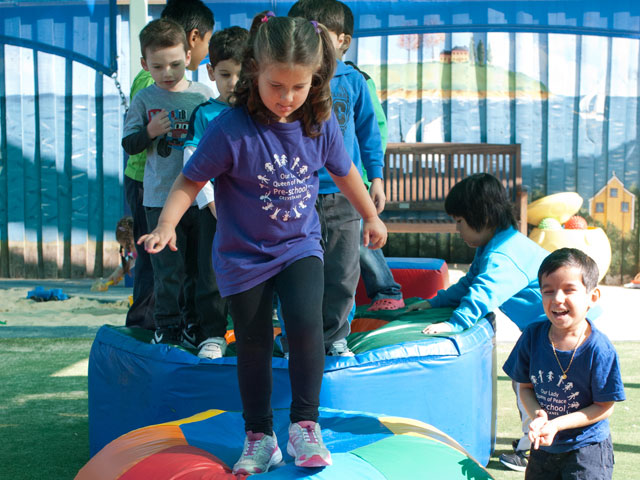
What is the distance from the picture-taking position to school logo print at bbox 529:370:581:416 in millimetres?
2059

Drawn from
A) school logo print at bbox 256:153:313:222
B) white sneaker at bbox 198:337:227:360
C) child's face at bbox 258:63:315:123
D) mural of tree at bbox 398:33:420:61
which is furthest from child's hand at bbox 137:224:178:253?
mural of tree at bbox 398:33:420:61

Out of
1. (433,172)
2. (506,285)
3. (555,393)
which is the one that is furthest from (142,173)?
(433,172)

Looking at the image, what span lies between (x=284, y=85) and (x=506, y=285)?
1.38m

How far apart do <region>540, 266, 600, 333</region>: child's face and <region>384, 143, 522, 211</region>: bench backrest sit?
5413 mm

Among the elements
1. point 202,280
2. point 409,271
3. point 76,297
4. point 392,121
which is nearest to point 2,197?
point 76,297

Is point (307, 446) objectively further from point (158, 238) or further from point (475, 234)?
point (475, 234)

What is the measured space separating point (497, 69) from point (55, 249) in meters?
4.80

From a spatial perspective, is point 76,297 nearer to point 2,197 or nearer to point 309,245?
point 2,197

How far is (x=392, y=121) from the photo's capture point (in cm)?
777

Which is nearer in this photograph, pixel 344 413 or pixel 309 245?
pixel 309 245

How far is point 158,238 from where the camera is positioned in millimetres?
2055

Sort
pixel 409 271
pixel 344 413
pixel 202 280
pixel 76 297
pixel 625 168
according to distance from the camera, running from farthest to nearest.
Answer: pixel 625 168 < pixel 76 297 < pixel 409 271 < pixel 202 280 < pixel 344 413

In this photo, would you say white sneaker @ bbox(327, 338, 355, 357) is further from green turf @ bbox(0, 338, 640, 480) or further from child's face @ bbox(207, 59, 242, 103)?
child's face @ bbox(207, 59, 242, 103)

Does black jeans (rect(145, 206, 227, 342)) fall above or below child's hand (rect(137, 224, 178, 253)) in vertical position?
below
